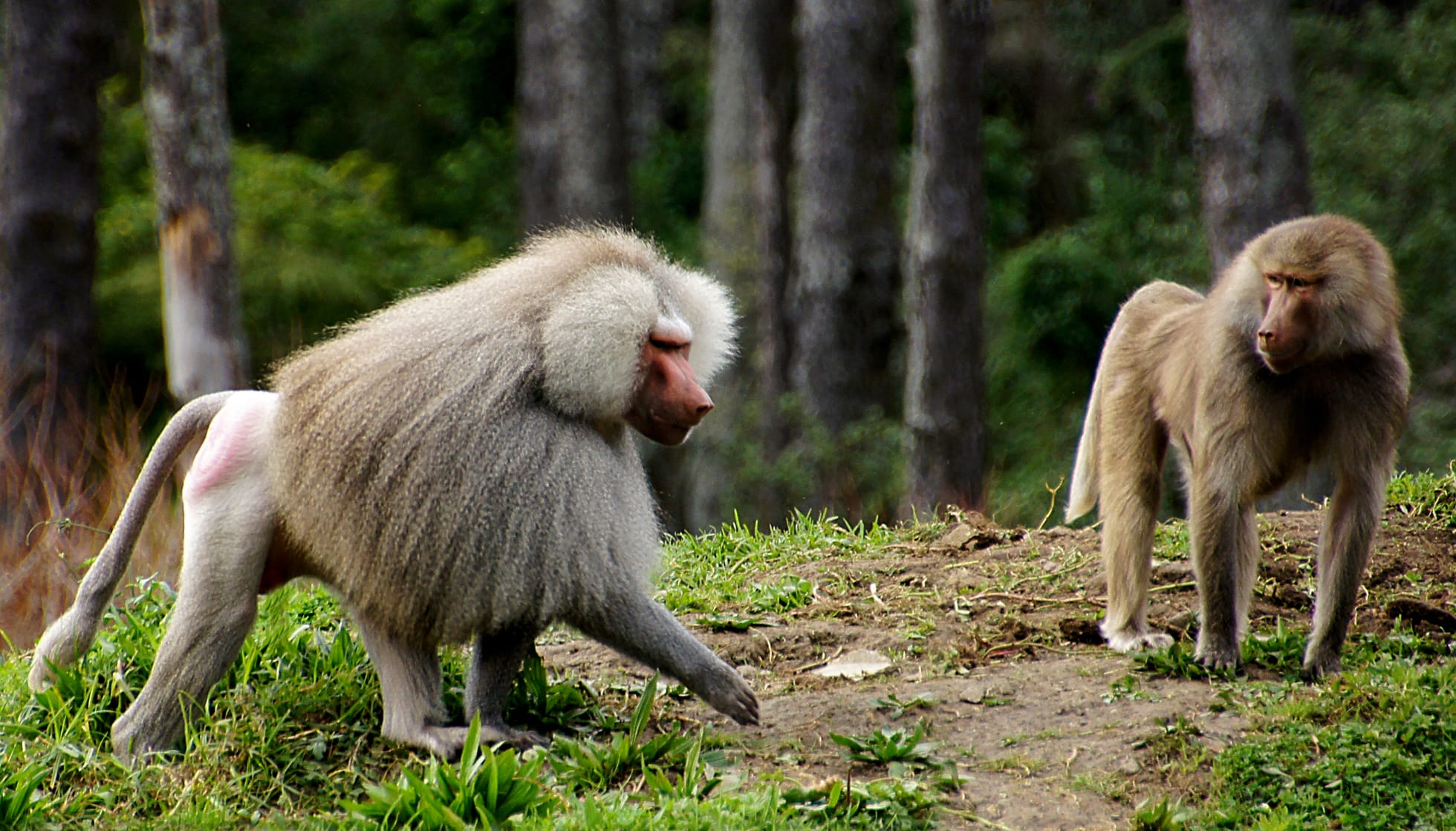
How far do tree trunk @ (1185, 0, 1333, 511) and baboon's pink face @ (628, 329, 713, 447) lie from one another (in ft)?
20.1

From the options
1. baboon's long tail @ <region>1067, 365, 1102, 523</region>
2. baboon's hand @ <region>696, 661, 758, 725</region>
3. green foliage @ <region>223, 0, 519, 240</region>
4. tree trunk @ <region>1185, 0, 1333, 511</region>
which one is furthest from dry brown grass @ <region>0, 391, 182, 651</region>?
green foliage @ <region>223, 0, 519, 240</region>

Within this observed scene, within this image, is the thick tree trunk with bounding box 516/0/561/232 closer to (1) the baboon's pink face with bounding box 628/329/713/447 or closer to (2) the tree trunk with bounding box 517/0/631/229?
(2) the tree trunk with bounding box 517/0/631/229

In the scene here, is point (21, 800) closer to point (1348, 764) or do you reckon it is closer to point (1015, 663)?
point (1015, 663)

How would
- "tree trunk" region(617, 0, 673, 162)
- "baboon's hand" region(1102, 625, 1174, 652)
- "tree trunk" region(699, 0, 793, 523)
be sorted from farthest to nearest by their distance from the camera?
"tree trunk" region(617, 0, 673, 162) → "tree trunk" region(699, 0, 793, 523) → "baboon's hand" region(1102, 625, 1174, 652)

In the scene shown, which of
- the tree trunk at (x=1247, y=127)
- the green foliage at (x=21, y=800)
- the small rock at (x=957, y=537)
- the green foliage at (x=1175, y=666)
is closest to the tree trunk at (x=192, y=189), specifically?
the small rock at (x=957, y=537)

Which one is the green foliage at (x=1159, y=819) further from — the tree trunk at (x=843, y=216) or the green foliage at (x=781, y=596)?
the tree trunk at (x=843, y=216)

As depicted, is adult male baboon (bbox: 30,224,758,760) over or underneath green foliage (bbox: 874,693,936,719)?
over

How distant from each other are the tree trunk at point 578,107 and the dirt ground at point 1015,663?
27.1 feet

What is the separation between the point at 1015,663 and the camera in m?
4.72

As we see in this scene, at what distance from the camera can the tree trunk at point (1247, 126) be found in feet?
30.2

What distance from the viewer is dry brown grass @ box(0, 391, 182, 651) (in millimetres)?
6035

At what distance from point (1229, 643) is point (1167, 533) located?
153 centimetres

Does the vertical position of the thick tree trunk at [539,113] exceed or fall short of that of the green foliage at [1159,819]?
it exceeds it

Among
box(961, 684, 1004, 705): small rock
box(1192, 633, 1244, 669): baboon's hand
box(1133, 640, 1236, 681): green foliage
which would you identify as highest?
box(1192, 633, 1244, 669): baboon's hand
